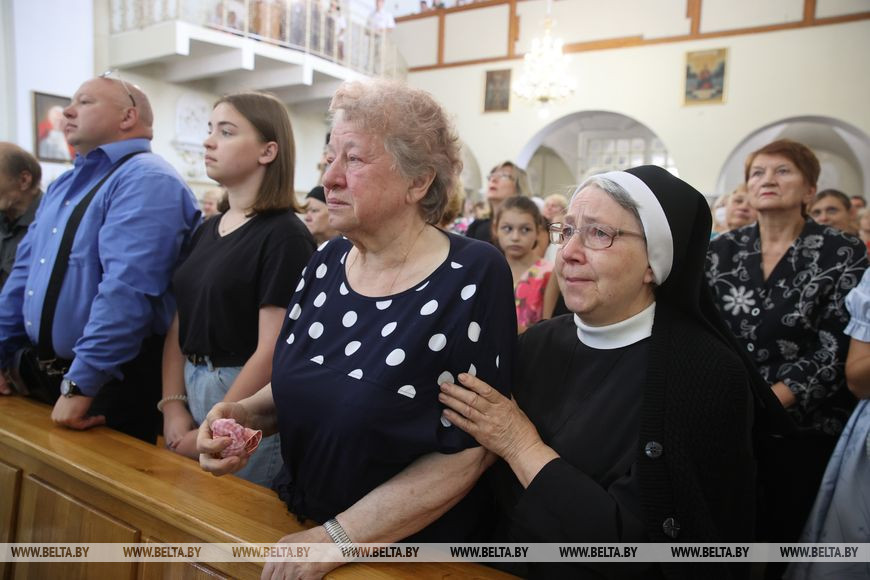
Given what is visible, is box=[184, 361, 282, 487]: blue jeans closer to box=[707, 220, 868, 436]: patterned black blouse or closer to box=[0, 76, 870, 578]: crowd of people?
box=[0, 76, 870, 578]: crowd of people

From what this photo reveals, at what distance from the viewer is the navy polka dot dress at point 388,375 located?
4.64 ft

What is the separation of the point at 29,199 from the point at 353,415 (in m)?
3.32

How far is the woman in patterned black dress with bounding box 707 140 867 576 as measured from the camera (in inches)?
94.7

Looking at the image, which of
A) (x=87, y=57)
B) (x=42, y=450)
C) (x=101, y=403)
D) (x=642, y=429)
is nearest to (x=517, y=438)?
(x=642, y=429)

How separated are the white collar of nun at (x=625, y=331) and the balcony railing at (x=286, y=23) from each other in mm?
6460

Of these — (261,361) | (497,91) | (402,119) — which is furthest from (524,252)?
(497,91)

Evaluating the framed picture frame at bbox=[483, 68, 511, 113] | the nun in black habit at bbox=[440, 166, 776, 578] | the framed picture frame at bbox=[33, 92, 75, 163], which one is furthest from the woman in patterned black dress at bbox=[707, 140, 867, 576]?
the framed picture frame at bbox=[483, 68, 511, 113]

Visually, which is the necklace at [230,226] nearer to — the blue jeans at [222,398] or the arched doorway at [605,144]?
the blue jeans at [222,398]

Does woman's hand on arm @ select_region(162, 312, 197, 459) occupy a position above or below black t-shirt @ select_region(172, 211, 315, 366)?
below

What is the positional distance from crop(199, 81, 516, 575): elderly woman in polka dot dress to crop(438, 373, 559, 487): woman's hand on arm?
38 millimetres

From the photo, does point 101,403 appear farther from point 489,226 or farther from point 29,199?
point 489,226

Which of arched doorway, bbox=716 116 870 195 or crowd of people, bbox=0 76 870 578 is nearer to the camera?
crowd of people, bbox=0 76 870 578

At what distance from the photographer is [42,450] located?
198cm

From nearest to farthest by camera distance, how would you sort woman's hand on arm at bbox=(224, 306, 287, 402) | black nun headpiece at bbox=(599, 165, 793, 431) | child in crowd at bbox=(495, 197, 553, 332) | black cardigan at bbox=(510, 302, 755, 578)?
black cardigan at bbox=(510, 302, 755, 578) < black nun headpiece at bbox=(599, 165, 793, 431) < woman's hand on arm at bbox=(224, 306, 287, 402) < child in crowd at bbox=(495, 197, 553, 332)
